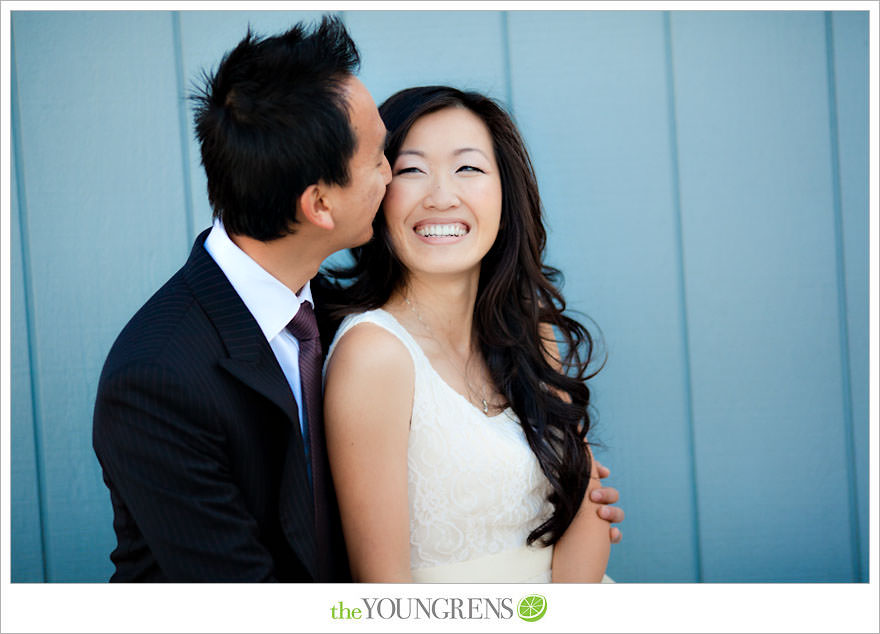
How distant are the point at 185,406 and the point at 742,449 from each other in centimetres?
150

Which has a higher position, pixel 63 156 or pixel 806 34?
pixel 806 34

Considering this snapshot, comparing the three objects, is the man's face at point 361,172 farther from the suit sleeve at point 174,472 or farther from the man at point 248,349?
the suit sleeve at point 174,472

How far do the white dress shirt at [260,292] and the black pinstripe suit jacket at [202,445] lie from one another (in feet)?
0.13

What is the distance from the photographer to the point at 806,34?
1.90 m

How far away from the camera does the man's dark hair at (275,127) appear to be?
124 centimetres

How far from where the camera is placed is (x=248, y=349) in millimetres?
1219

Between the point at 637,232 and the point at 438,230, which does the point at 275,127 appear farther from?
the point at 637,232

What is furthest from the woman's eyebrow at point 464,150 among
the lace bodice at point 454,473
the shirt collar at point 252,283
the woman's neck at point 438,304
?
the shirt collar at point 252,283

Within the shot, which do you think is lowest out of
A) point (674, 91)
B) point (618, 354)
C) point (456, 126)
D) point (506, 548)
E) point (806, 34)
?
point (506, 548)

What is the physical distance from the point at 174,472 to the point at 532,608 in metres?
0.71

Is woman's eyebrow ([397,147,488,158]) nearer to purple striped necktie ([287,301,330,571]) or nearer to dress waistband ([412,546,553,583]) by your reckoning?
purple striped necktie ([287,301,330,571])

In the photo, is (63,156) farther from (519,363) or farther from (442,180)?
(519,363)

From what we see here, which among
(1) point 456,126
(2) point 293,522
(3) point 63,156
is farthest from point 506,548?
(3) point 63,156

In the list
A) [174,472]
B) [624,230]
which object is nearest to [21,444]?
[174,472]
